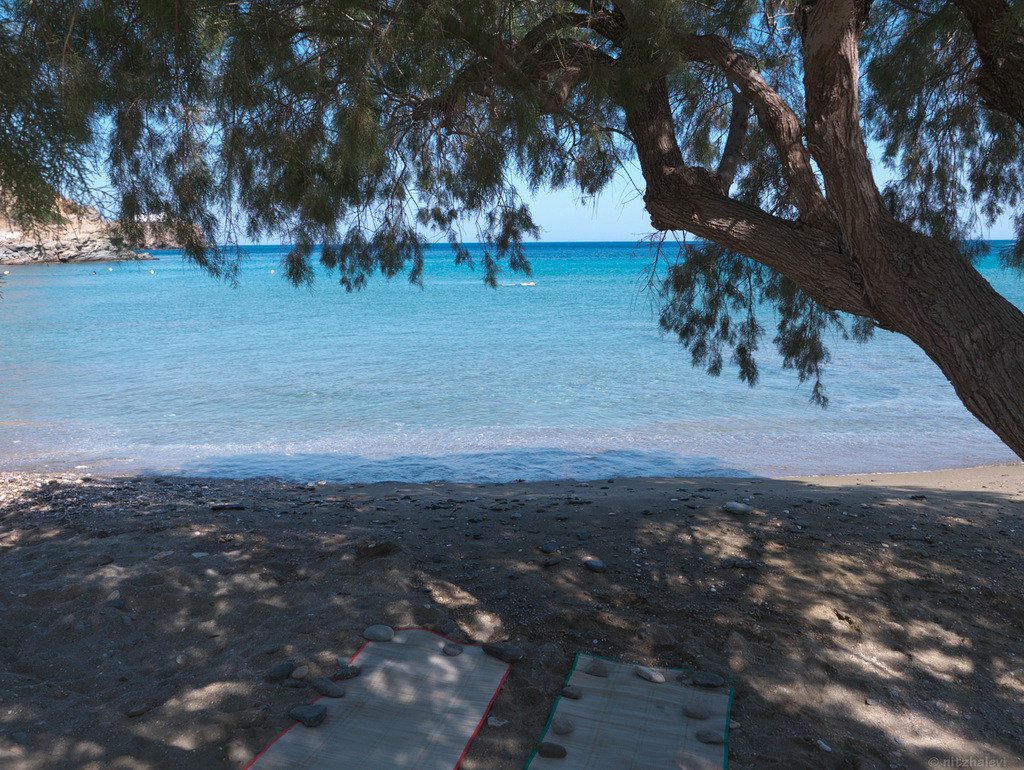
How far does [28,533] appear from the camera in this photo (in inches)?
166

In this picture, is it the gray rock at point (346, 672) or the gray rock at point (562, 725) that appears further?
the gray rock at point (346, 672)

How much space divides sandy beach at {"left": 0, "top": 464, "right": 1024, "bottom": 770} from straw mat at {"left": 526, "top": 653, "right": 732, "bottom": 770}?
7 centimetres

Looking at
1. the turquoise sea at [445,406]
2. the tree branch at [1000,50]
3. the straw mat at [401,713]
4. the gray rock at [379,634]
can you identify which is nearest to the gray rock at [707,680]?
the straw mat at [401,713]

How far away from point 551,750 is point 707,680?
74cm

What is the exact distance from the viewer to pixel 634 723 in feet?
8.02

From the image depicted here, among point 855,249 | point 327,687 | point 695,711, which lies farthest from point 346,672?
point 855,249

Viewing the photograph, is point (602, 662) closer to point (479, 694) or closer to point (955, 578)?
point (479, 694)

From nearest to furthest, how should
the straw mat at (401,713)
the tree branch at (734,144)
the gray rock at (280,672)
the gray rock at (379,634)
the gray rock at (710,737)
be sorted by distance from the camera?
the straw mat at (401,713) < the gray rock at (710,737) < the gray rock at (280,672) < the gray rock at (379,634) < the tree branch at (734,144)

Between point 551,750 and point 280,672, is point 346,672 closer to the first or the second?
point 280,672

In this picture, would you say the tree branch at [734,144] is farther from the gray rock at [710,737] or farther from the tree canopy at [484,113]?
the gray rock at [710,737]

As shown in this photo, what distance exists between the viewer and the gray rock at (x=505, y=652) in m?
2.77

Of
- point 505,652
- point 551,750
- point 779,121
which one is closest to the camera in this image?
point 551,750

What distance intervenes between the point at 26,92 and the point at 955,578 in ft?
16.5

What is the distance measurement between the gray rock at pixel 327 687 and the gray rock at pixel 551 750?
786 millimetres
